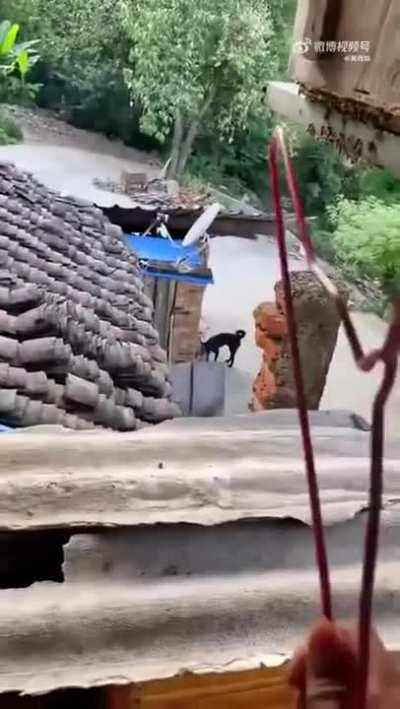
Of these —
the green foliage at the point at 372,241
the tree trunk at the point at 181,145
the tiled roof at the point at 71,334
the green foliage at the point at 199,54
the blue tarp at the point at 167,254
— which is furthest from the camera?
the tree trunk at the point at 181,145

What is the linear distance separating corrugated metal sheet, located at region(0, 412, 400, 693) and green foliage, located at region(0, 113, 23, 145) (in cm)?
647

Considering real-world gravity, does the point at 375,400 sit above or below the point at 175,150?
above

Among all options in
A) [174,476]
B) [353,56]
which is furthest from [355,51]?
[174,476]

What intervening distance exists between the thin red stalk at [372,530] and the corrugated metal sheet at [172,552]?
0.78ft

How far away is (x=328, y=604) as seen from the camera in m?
0.22

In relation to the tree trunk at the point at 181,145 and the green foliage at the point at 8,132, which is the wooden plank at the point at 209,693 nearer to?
the tree trunk at the point at 181,145

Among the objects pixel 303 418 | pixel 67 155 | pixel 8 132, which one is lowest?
pixel 67 155

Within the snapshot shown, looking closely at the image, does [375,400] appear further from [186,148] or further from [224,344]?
[186,148]

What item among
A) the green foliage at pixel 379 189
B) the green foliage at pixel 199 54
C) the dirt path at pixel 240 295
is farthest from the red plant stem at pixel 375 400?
the green foliage at pixel 199 54

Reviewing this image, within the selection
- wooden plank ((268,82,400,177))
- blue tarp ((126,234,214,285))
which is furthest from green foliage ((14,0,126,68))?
wooden plank ((268,82,400,177))

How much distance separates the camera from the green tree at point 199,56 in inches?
207

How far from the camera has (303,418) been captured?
0.24 m

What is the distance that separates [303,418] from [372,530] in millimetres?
53

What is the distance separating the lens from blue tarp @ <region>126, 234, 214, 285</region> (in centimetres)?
327
